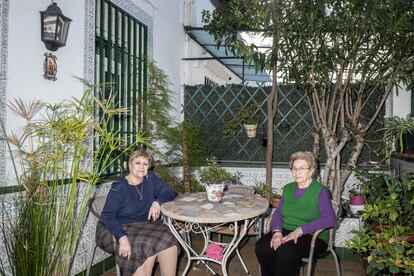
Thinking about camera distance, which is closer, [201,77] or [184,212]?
[184,212]

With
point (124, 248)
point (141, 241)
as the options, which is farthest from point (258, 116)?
point (124, 248)

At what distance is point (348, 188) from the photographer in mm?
4625

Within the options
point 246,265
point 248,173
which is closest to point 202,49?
point 248,173

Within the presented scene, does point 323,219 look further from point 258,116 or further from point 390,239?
point 258,116

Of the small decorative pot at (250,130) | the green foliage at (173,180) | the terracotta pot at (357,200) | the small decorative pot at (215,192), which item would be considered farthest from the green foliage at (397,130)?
the green foliage at (173,180)

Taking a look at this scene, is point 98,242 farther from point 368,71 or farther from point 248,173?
point 368,71

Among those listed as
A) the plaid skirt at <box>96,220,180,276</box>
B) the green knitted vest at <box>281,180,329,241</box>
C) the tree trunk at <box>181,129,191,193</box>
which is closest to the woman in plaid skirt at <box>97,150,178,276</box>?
the plaid skirt at <box>96,220,180,276</box>

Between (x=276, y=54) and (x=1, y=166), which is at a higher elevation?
(x=276, y=54)

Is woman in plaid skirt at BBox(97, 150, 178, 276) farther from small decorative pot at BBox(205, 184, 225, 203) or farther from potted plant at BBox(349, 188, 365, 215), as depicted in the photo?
potted plant at BBox(349, 188, 365, 215)

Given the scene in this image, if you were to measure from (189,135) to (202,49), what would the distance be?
2162 mm

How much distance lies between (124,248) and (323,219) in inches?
53.1

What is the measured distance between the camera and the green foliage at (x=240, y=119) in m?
4.91

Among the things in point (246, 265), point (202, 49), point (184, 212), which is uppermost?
point (202, 49)

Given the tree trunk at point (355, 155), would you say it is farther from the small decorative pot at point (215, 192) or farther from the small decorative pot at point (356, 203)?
the small decorative pot at point (215, 192)
